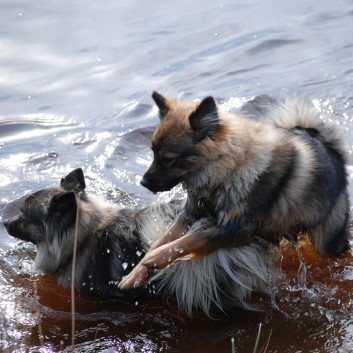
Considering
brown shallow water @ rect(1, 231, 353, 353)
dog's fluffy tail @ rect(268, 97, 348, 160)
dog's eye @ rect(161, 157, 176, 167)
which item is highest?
dog's eye @ rect(161, 157, 176, 167)

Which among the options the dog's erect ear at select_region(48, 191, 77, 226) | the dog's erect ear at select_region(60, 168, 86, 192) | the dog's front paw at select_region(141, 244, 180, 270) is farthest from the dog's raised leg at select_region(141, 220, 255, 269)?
the dog's erect ear at select_region(60, 168, 86, 192)

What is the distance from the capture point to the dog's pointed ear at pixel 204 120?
509cm

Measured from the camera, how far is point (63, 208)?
5.89 metres

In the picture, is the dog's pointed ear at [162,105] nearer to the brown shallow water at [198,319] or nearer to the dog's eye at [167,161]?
the dog's eye at [167,161]

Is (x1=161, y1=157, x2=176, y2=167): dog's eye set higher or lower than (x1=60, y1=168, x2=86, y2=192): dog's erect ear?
higher

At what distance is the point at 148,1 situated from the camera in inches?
494

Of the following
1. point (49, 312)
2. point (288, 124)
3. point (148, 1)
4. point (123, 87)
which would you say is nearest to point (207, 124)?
point (288, 124)

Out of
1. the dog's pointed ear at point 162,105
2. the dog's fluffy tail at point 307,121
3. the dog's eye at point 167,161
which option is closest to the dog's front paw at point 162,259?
the dog's eye at point 167,161

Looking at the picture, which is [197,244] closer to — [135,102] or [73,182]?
[73,182]

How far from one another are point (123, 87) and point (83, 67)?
0.77 m

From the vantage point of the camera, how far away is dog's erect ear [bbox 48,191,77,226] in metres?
5.77

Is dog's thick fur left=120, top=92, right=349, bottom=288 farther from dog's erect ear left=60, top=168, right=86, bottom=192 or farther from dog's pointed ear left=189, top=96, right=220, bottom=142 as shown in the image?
dog's erect ear left=60, top=168, right=86, bottom=192

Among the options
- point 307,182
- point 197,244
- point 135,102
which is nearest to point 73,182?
point 197,244

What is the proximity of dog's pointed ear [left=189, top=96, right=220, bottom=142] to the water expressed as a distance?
4.74 feet
